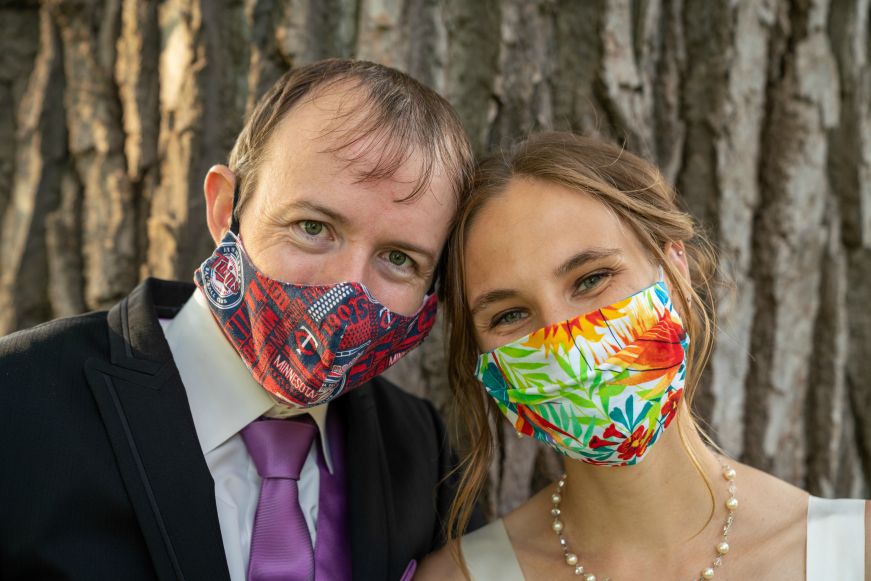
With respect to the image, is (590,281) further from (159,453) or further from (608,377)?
(159,453)

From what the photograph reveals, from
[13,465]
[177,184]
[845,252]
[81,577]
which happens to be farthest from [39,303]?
[845,252]

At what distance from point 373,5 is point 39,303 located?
1608 mm

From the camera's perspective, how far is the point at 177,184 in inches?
116

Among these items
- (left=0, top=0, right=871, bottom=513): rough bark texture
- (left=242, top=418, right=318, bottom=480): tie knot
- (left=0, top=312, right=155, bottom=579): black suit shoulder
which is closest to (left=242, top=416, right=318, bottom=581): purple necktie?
(left=242, top=418, right=318, bottom=480): tie knot

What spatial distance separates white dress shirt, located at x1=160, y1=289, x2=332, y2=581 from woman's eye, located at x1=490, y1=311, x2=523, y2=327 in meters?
0.63

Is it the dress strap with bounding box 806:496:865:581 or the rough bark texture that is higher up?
the rough bark texture

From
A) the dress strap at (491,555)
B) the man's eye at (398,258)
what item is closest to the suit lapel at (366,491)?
the dress strap at (491,555)

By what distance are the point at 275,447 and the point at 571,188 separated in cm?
109

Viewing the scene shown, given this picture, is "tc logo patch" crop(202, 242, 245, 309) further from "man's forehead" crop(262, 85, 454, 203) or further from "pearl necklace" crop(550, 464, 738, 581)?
"pearl necklace" crop(550, 464, 738, 581)

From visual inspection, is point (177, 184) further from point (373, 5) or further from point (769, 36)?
point (769, 36)

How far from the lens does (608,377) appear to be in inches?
82.9

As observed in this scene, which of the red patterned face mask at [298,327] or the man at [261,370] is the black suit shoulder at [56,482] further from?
the red patterned face mask at [298,327]

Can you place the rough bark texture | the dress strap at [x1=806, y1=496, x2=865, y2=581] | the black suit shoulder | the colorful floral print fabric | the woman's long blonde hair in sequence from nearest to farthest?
1. the black suit shoulder
2. the colorful floral print fabric
3. the dress strap at [x1=806, y1=496, x2=865, y2=581]
4. the woman's long blonde hair
5. the rough bark texture

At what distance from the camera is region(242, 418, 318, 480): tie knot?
230 centimetres
